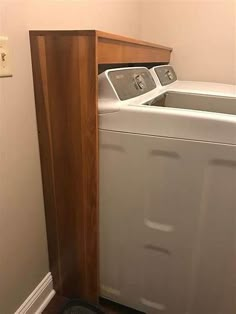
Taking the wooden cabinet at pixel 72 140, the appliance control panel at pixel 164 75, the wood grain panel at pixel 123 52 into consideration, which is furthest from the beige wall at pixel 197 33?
the wooden cabinet at pixel 72 140

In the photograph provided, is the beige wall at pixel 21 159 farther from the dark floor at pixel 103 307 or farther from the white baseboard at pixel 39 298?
the dark floor at pixel 103 307

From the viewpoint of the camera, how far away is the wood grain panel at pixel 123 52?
0.89 m

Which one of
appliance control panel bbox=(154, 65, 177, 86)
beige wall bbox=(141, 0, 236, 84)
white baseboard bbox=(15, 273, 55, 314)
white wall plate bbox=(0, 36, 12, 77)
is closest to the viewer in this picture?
white wall plate bbox=(0, 36, 12, 77)

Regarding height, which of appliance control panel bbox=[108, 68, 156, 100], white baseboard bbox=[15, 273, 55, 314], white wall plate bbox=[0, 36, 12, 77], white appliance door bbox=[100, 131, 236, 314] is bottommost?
white baseboard bbox=[15, 273, 55, 314]

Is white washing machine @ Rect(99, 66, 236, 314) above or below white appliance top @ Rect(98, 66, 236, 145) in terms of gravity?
below

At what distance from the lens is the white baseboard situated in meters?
1.15

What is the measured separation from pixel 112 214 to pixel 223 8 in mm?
1548

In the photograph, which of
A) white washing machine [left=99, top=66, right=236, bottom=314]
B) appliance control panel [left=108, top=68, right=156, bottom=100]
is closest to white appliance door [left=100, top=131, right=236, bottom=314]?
white washing machine [left=99, top=66, right=236, bottom=314]

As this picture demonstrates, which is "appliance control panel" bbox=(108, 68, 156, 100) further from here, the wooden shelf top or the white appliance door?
the white appliance door

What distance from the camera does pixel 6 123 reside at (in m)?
0.89

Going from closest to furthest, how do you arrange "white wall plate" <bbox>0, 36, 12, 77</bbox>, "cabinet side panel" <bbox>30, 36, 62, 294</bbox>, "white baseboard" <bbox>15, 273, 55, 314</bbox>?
1. "white wall plate" <bbox>0, 36, 12, 77</bbox>
2. "cabinet side panel" <bbox>30, 36, 62, 294</bbox>
3. "white baseboard" <bbox>15, 273, 55, 314</bbox>

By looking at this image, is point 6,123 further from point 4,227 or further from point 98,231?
point 98,231

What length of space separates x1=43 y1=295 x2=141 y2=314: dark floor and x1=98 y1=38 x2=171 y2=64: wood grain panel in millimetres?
1074

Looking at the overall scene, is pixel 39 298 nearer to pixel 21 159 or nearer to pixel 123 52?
pixel 21 159
